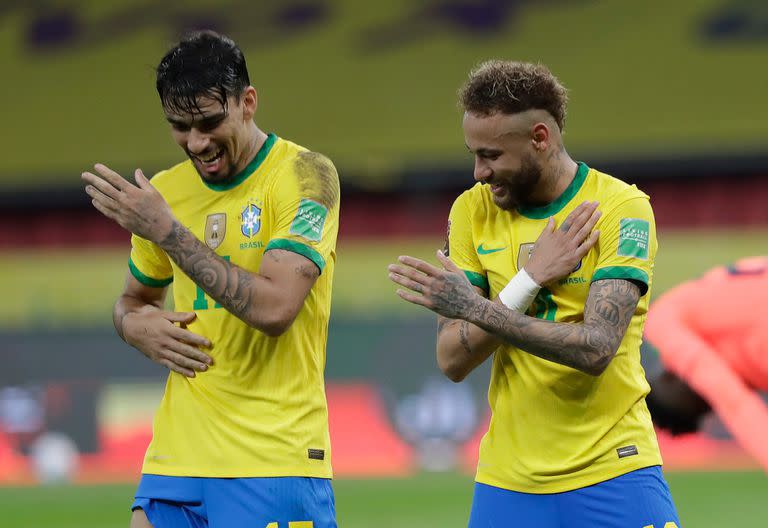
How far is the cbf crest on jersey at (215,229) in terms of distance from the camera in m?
4.05

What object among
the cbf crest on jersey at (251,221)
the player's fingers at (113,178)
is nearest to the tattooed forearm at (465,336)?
the cbf crest on jersey at (251,221)

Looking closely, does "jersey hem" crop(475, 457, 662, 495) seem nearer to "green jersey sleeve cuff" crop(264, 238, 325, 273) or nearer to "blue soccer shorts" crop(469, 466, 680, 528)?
"blue soccer shorts" crop(469, 466, 680, 528)

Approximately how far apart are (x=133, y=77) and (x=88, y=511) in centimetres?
1303

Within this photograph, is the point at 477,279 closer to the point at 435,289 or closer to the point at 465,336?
the point at 465,336

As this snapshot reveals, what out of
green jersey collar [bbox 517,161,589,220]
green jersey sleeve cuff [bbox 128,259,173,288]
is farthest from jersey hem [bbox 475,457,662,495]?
green jersey sleeve cuff [bbox 128,259,173,288]

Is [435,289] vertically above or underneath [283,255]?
underneath

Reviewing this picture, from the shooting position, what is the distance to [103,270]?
1803 centimetres

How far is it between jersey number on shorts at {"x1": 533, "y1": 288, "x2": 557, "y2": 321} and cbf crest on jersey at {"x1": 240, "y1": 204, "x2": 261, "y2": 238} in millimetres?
948

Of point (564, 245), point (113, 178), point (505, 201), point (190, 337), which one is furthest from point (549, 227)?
point (113, 178)

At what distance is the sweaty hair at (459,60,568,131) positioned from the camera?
3818 millimetres

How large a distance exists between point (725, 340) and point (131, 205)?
7.66 ft

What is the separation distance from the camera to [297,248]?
153 inches

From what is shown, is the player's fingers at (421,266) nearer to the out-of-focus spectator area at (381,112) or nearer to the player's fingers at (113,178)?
the player's fingers at (113,178)

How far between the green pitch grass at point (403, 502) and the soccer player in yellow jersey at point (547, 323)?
5.77 meters
